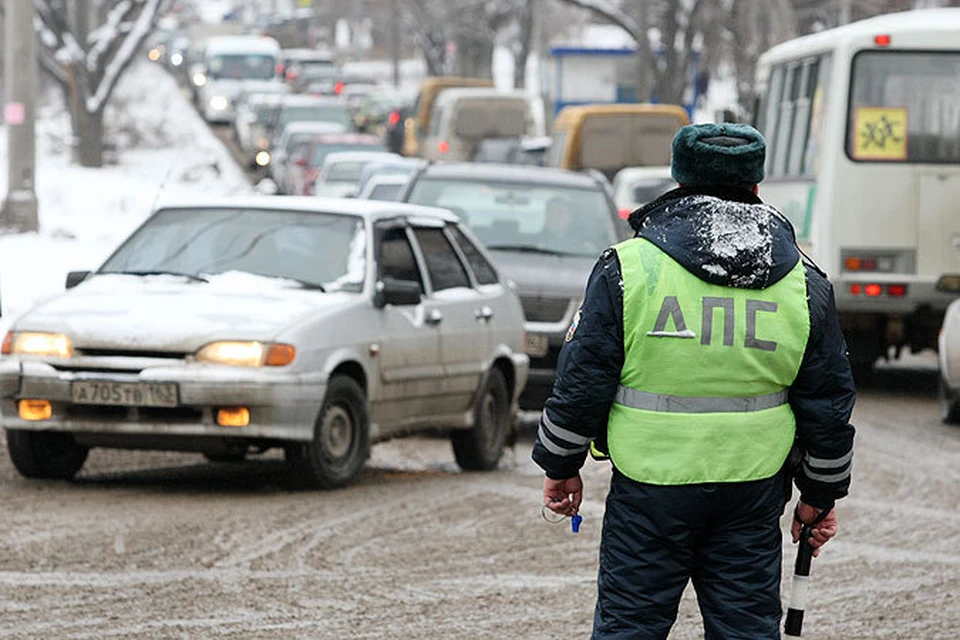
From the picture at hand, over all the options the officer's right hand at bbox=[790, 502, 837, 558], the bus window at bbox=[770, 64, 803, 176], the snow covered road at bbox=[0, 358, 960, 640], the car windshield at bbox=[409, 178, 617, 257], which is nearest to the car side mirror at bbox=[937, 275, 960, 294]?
the bus window at bbox=[770, 64, 803, 176]

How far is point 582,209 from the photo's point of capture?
16078 millimetres

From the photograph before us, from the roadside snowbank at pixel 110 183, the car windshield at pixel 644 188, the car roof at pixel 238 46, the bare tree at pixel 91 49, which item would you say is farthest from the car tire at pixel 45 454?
the car roof at pixel 238 46

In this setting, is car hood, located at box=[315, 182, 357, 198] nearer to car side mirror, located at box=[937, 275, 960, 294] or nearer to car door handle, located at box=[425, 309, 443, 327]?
car side mirror, located at box=[937, 275, 960, 294]

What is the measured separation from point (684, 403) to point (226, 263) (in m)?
6.74

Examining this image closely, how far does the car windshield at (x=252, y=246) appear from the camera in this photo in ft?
37.5

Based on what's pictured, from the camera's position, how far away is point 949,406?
15.6 metres

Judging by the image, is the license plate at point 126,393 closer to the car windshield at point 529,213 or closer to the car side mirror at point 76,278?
the car side mirror at point 76,278

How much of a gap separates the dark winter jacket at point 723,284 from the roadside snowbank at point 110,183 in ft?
24.2

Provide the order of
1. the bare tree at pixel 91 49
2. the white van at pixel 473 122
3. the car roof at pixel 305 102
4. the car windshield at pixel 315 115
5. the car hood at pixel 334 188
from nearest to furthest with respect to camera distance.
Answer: the car hood at pixel 334 188
the bare tree at pixel 91 49
the white van at pixel 473 122
the car windshield at pixel 315 115
the car roof at pixel 305 102

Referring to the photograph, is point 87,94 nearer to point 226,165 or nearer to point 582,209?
point 226,165

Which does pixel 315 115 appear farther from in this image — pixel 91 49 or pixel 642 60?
pixel 91 49

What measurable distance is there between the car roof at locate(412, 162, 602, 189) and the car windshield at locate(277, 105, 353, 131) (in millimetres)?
32121

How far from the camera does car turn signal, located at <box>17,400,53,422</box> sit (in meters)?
10.5

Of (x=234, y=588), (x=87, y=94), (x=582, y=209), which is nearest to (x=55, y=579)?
(x=234, y=588)
